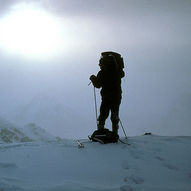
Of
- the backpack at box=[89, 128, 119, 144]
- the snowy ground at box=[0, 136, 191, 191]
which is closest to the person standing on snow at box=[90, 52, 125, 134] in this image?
the backpack at box=[89, 128, 119, 144]

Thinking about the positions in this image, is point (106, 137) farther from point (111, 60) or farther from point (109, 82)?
point (111, 60)

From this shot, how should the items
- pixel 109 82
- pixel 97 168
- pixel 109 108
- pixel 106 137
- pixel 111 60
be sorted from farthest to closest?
1. pixel 109 108
2. pixel 109 82
3. pixel 111 60
4. pixel 106 137
5. pixel 97 168

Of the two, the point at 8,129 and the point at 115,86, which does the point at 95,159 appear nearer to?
the point at 115,86

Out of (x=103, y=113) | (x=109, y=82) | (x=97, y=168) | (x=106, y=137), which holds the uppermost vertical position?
(x=109, y=82)

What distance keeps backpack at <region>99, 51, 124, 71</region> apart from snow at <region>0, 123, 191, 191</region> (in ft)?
9.97

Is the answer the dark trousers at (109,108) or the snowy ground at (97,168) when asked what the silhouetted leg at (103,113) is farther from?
the snowy ground at (97,168)

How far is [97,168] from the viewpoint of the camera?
5.50m

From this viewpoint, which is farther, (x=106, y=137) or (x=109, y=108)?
(x=109, y=108)

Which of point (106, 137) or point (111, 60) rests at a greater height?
point (111, 60)

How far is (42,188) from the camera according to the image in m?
4.34

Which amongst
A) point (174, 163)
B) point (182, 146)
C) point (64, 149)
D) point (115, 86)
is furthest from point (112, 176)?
point (115, 86)

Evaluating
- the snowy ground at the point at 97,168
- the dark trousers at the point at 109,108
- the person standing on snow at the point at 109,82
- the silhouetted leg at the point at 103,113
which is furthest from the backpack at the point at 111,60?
the snowy ground at the point at 97,168

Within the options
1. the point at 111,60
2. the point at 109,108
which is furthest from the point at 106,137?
the point at 111,60

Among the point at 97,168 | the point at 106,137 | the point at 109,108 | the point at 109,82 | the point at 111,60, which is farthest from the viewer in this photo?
the point at 109,108
